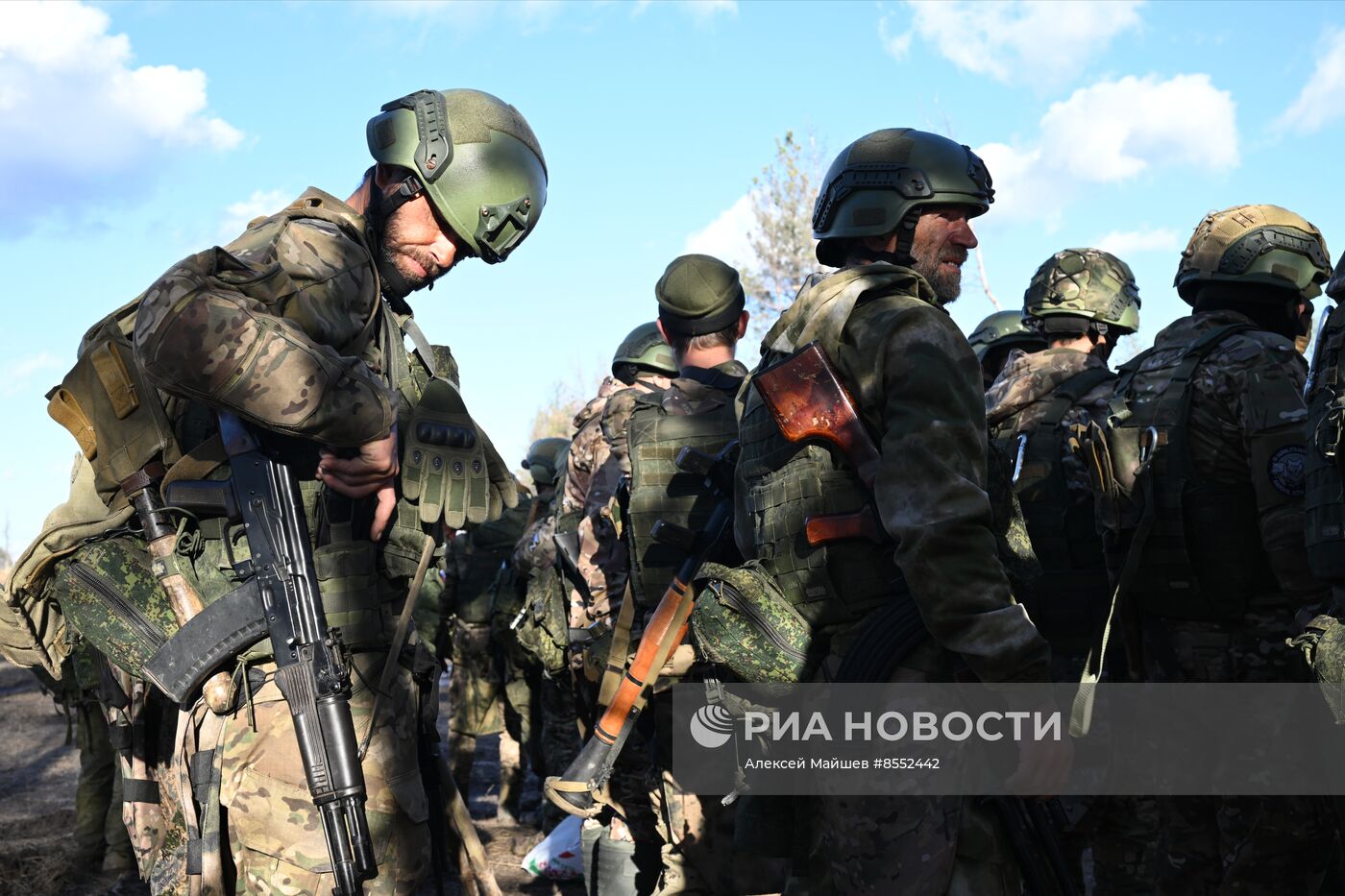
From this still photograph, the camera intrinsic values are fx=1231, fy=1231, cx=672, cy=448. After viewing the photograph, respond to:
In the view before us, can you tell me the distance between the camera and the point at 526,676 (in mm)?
9367

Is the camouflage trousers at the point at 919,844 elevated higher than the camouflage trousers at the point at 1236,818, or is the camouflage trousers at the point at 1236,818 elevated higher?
the camouflage trousers at the point at 1236,818

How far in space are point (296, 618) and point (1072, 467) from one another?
3.54 m

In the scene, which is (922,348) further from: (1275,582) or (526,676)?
(526,676)

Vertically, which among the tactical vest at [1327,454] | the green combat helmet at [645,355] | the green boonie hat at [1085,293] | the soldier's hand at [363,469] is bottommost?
the soldier's hand at [363,469]

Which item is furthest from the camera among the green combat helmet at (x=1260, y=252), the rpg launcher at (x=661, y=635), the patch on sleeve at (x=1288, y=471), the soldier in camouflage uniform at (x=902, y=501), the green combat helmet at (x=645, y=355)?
the green combat helmet at (x=645, y=355)

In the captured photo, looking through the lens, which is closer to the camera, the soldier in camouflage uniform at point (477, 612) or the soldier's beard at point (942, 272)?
the soldier's beard at point (942, 272)

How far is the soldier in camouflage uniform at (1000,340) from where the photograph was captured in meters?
7.62

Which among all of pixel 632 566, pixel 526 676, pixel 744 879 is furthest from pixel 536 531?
pixel 744 879

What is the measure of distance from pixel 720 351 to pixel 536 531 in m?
3.08

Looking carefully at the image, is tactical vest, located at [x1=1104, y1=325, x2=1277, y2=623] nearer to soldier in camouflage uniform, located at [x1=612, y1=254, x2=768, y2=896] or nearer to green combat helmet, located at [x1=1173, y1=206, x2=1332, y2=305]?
green combat helmet, located at [x1=1173, y1=206, x2=1332, y2=305]

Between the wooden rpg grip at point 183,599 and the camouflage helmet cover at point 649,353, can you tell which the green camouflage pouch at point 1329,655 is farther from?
the camouflage helmet cover at point 649,353

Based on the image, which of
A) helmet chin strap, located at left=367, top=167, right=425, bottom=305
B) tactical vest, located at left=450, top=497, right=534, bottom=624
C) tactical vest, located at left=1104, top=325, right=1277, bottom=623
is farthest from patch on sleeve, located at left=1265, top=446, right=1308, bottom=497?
tactical vest, located at left=450, top=497, right=534, bottom=624

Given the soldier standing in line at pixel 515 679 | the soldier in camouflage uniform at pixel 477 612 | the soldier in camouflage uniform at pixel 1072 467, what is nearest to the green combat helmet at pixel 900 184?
the soldier in camouflage uniform at pixel 1072 467

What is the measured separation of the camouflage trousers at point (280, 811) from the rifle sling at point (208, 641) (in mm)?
145
